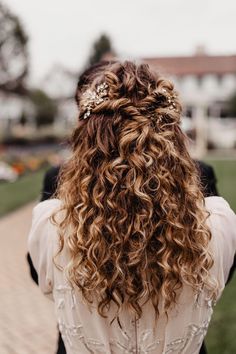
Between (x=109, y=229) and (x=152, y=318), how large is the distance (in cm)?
28

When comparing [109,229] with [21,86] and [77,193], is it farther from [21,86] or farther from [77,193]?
[21,86]

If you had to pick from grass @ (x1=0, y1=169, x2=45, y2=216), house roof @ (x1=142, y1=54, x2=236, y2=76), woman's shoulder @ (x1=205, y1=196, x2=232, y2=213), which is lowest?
grass @ (x1=0, y1=169, x2=45, y2=216)

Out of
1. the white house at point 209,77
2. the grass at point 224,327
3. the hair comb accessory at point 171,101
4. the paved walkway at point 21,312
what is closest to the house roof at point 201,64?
the white house at point 209,77

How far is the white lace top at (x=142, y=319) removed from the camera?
4.95 feet

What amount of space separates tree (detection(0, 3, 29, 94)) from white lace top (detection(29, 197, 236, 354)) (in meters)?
27.0

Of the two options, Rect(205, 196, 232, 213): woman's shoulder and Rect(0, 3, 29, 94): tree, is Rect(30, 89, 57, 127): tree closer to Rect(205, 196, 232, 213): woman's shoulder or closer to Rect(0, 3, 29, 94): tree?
Rect(0, 3, 29, 94): tree

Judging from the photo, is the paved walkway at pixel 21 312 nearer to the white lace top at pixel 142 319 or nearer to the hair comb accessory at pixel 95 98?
the white lace top at pixel 142 319

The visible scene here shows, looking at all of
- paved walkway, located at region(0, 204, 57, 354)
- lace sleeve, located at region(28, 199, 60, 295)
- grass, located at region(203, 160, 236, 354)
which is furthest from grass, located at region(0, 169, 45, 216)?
lace sleeve, located at region(28, 199, 60, 295)

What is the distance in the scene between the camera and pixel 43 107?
40594 millimetres

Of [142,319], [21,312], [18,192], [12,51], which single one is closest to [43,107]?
[12,51]

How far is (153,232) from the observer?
4.78 feet

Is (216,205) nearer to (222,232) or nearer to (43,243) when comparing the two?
(222,232)

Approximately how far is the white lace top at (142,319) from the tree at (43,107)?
109ft

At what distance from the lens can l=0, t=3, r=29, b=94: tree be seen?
90.0ft
